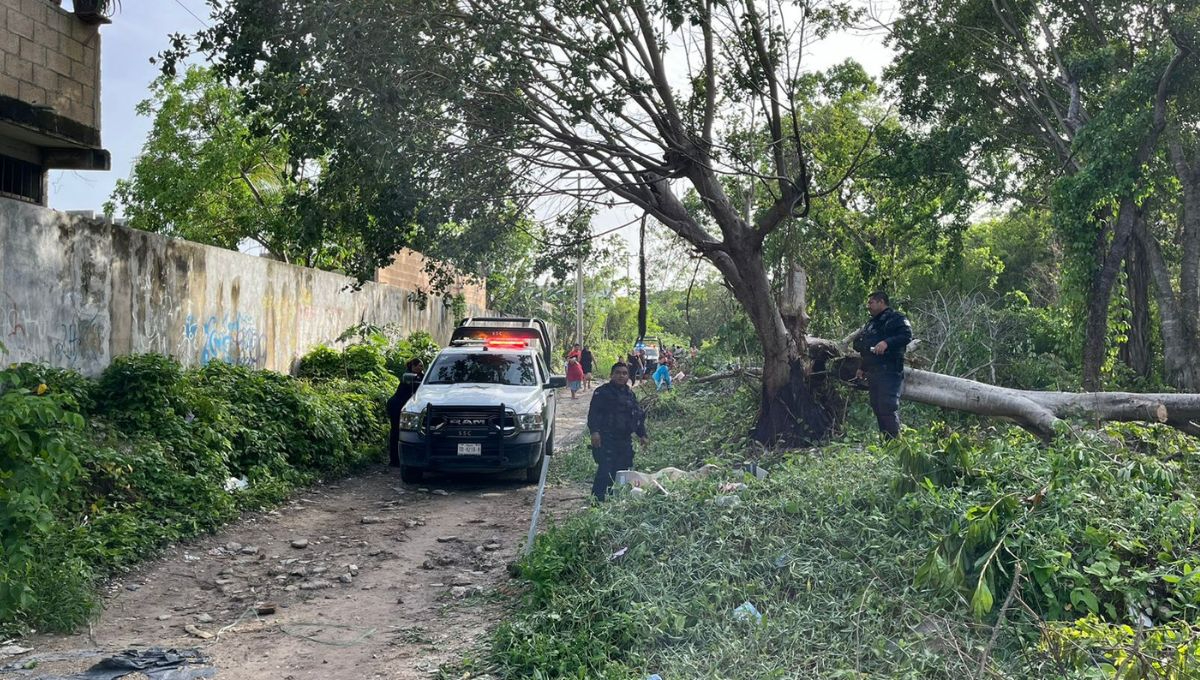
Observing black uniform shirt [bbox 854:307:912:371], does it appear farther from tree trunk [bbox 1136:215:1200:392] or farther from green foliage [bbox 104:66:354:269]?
green foliage [bbox 104:66:354:269]

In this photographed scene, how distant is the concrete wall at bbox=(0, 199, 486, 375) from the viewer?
9695mm

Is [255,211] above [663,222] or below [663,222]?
above

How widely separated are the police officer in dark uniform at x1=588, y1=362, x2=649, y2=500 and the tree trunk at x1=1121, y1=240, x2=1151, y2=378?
47.2ft

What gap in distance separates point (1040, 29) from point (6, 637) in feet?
61.3

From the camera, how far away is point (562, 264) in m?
15.3

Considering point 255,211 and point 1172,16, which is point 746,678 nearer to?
point 1172,16

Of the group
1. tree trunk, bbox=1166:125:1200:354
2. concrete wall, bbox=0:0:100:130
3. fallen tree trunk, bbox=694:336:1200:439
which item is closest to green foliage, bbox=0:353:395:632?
concrete wall, bbox=0:0:100:130

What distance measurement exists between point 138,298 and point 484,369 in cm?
449

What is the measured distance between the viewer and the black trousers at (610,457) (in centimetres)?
949

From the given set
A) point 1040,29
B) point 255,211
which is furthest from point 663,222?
point 255,211

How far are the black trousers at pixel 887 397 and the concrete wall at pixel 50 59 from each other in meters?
9.91

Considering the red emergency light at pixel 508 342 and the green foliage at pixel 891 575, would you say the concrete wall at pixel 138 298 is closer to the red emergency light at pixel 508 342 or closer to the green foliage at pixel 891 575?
the red emergency light at pixel 508 342

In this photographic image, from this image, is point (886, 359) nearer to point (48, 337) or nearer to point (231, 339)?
point (48, 337)

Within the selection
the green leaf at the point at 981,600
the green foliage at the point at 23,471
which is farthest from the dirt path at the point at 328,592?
the green leaf at the point at 981,600
